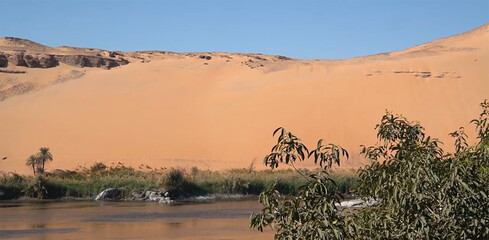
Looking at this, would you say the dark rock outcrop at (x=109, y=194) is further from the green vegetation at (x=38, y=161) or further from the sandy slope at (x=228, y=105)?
the sandy slope at (x=228, y=105)

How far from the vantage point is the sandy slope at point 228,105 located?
36.5 meters

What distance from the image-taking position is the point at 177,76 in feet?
157

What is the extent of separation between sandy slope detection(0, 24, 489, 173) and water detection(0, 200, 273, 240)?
9.56 meters

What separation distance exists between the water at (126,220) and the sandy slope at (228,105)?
31.4 feet

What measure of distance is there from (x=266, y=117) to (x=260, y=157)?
4.71 m

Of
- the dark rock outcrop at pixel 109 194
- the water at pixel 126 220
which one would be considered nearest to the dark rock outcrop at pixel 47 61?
the dark rock outcrop at pixel 109 194

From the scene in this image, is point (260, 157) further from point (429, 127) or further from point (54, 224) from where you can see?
point (54, 224)

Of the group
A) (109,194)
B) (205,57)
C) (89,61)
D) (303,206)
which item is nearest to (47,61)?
(89,61)

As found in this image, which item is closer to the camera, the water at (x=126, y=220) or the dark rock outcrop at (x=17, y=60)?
the water at (x=126, y=220)

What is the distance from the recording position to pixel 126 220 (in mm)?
20391

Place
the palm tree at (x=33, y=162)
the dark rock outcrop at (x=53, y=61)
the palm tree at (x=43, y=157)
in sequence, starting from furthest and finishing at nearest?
the dark rock outcrop at (x=53, y=61)
the palm tree at (x=43, y=157)
the palm tree at (x=33, y=162)

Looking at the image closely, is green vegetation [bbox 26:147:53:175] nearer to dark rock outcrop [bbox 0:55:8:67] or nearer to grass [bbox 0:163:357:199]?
grass [bbox 0:163:357:199]

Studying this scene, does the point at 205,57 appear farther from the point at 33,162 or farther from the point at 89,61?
the point at 33,162

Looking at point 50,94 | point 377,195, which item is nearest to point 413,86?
point 50,94
